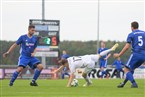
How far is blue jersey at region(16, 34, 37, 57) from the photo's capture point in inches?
792

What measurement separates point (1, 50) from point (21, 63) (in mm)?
32072

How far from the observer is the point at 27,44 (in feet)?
66.3

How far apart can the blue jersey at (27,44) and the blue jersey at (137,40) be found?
13.6ft

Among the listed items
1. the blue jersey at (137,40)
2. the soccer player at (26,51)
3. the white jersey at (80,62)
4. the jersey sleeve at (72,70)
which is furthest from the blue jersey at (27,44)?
the blue jersey at (137,40)

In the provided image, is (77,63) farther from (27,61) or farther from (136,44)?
(136,44)

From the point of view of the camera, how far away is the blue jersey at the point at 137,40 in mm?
17516

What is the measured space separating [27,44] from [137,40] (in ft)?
14.8

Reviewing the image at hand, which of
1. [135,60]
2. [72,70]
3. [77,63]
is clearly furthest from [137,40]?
[77,63]

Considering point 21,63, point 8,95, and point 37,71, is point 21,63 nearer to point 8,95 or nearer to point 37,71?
point 37,71

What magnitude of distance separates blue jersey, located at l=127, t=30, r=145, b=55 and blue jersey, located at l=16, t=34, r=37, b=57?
416 centimetres

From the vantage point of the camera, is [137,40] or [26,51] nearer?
[137,40]

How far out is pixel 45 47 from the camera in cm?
4031

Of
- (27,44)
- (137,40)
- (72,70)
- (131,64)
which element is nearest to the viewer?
(137,40)

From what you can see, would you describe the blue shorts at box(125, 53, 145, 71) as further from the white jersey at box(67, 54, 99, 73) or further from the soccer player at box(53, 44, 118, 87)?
the white jersey at box(67, 54, 99, 73)
